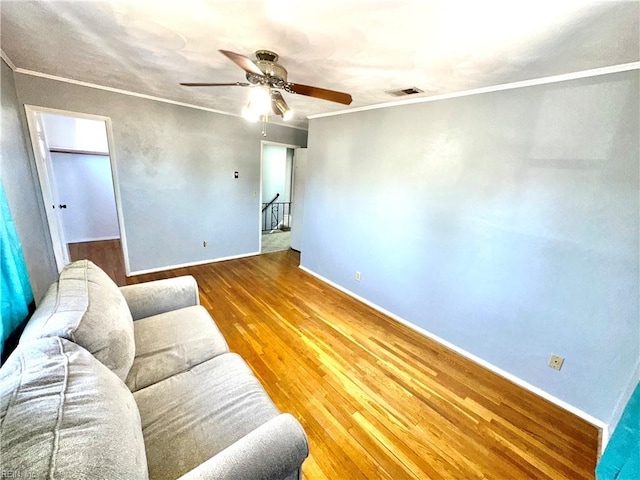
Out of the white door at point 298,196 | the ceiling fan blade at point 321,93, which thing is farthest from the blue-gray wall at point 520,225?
the white door at point 298,196

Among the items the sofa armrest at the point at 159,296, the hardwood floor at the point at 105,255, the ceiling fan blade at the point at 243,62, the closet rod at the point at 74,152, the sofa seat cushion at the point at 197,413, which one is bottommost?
the hardwood floor at the point at 105,255

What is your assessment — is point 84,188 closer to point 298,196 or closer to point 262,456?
point 298,196

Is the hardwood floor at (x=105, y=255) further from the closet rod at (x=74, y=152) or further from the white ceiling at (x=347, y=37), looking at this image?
the white ceiling at (x=347, y=37)

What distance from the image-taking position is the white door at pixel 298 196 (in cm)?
499

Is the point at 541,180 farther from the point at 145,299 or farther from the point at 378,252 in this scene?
the point at 145,299

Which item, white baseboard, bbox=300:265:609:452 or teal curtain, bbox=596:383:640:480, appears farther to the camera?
white baseboard, bbox=300:265:609:452

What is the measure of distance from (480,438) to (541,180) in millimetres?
1846

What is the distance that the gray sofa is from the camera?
69 centimetres

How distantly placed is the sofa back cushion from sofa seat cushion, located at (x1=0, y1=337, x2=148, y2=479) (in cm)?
10

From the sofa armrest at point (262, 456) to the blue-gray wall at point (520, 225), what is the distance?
204 centimetres

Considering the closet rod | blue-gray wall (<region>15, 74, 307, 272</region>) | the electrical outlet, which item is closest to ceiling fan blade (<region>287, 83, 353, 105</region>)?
the electrical outlet

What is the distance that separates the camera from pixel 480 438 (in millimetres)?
1661

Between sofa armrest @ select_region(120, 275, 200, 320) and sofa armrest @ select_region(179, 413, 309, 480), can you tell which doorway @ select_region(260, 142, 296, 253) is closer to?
sofa armrest @ select_region(120, 275, 200, 320)

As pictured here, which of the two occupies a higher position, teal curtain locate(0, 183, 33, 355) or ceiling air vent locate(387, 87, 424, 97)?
ceiling air vent locate(387, 87, 424, 97)
